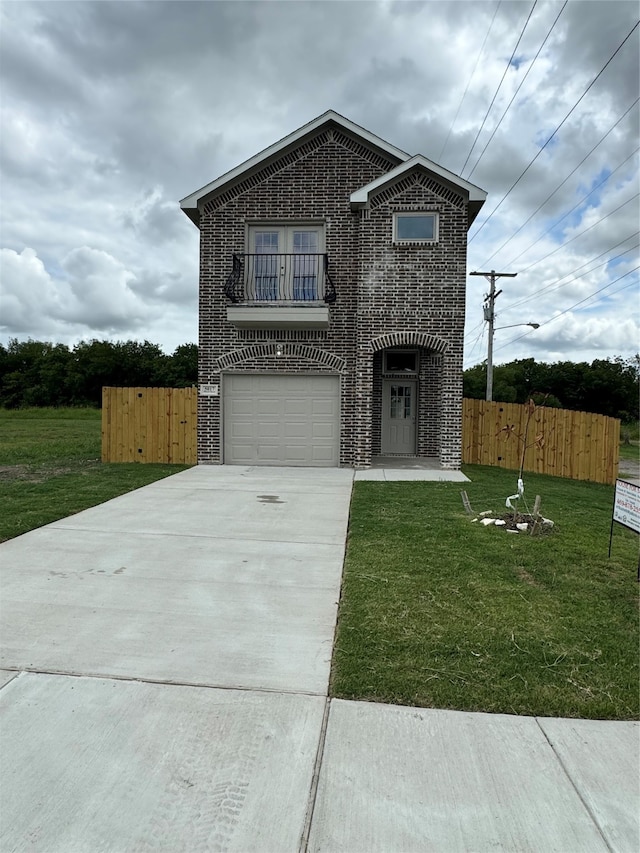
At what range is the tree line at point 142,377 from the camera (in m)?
52.8

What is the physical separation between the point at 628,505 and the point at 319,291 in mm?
9048

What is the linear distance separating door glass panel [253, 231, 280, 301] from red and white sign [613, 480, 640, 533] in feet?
30.6

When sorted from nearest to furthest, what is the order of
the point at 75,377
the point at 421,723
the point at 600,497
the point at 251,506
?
1. the point at 421,723
2. the point at 251,506
3. the point at 600,497
4. the point at 75,377

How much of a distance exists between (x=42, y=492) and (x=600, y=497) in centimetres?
1063

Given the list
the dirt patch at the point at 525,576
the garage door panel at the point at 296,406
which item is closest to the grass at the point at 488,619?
the dirt patch at the point at 525,576

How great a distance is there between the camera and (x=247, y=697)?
2.99 metres

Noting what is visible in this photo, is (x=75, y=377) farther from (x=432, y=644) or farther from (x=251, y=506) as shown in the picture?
(x=432, y=644)

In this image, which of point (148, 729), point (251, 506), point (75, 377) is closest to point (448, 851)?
point (148, 729)

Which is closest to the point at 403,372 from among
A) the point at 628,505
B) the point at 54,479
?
the point at 54,479

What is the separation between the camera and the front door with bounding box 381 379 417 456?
47.5 ft

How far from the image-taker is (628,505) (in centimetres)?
532

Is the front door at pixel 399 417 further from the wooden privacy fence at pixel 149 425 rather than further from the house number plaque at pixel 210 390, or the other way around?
the wooden privacy fence at pixel 149 425

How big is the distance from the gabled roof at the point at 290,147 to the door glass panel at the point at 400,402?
5.66 m

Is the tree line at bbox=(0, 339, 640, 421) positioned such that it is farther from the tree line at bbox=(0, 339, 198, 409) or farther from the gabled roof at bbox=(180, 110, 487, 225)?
the gabled roof at bbox=(180, 110, 487, 225)
